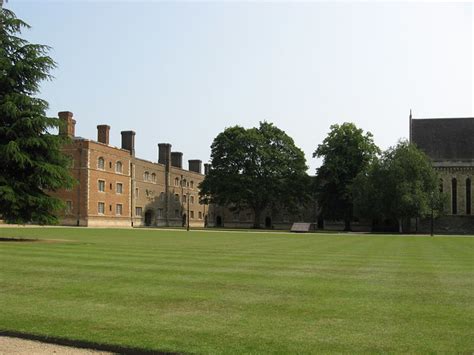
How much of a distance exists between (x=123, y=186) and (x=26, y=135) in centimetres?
4256

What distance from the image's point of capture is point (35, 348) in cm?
628

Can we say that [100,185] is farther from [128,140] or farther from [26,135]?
[26,135]

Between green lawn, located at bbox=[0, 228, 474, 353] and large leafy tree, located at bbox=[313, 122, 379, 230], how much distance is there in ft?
171

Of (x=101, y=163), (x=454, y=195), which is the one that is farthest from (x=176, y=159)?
(x=454, y=195)

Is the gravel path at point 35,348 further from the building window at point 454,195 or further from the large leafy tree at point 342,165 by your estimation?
the building window at point 454,195

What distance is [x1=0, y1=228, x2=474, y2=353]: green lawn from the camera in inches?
252

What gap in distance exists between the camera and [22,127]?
88.4ft

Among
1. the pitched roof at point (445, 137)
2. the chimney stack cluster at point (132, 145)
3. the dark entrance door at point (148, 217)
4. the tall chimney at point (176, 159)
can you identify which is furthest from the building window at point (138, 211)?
the pitched roof at point (445, 137)

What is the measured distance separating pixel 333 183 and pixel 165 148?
29989 mm

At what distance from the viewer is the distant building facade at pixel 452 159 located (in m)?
66.4

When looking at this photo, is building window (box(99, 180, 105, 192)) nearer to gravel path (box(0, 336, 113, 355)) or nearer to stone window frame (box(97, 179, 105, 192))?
stone window frame (box(97, 179, 105, 192))

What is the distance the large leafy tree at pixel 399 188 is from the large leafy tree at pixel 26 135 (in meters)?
35.7

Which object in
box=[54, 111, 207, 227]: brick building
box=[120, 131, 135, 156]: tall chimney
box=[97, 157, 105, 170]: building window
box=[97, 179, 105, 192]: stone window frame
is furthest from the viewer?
box=[120, 131, 135, 156]: tall chimney

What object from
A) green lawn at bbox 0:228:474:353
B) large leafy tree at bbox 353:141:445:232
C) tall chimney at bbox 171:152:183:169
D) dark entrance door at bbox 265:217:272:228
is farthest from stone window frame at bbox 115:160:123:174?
green lawn at bbox 0:228:474:353
